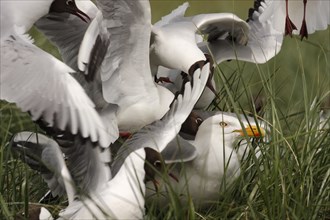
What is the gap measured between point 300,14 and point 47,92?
4.59 feet

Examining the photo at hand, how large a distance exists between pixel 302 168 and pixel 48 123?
75cm

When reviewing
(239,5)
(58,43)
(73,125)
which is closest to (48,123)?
(73,125)

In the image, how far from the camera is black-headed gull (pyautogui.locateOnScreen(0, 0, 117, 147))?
331 centimetres

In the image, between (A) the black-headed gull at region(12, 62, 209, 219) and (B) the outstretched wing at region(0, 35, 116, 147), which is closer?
(A) the black-headed gull at region(12, 62, 209, 219)

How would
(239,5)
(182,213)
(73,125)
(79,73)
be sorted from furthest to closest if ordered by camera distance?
(239,5)
(79,73)
(73,125)
(182,213)

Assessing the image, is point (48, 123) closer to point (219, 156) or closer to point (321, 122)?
point (219, 156)

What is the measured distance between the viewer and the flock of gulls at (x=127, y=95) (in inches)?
131

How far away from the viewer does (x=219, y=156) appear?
3.64 metres

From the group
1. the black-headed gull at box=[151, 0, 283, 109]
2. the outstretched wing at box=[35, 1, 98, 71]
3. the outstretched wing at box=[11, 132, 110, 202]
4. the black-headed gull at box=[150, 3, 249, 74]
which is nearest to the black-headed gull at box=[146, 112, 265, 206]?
the outstretched wing at box=[11, 132, 110, 202]

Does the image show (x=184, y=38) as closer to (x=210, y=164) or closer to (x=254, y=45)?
(x=254, y=45)

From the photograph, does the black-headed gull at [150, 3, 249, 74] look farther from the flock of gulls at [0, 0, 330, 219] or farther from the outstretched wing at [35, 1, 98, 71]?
the outstretched wing at [35, 1, 98, 71]

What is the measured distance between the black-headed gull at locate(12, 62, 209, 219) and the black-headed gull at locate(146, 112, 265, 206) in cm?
10

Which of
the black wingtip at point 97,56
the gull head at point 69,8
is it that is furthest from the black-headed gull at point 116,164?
the gull head at point 69,8

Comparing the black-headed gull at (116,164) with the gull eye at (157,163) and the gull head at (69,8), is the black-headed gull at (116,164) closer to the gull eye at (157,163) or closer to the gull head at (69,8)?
the gull eye at (157,163)
